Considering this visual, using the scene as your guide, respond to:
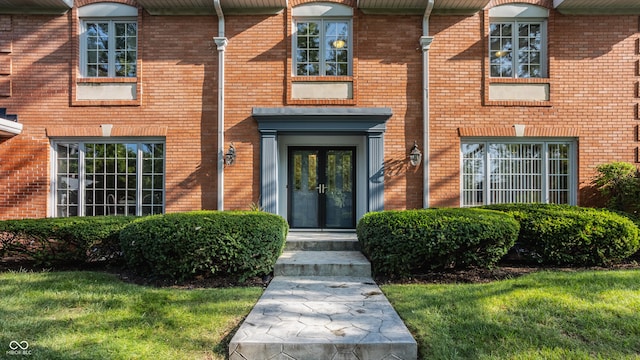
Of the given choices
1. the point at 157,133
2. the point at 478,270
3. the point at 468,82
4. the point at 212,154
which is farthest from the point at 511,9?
the point at 157,133

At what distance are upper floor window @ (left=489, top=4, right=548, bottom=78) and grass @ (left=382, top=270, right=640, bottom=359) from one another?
4.90m

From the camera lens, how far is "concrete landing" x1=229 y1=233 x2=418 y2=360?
3.11 metres

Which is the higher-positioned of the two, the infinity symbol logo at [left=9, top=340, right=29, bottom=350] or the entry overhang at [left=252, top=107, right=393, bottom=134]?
the entry overhang at [left=252, top=107, right=393, bottom=134]

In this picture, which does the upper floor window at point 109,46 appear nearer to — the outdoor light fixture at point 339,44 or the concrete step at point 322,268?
the outdoor light fixture at point 339,44

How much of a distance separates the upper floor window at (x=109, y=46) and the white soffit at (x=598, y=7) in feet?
31.8

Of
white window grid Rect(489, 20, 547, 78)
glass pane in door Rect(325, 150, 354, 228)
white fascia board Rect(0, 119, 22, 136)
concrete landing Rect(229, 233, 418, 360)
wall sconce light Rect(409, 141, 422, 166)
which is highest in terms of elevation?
white window grid Rect(489, 20, 547, 78)

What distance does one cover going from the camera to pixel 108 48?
7.77 m

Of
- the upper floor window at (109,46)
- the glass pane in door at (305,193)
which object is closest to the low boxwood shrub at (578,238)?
the glass pane in door at (305,193)

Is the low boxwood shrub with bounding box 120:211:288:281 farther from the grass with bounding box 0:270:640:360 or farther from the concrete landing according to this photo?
the concrete landing

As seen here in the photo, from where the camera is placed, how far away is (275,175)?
764 centimetres

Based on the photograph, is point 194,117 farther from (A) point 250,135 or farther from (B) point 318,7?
(B) point 318,7

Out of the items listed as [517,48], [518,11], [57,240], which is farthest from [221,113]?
[518,11]

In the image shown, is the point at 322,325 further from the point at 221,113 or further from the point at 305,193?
the point at 221,113

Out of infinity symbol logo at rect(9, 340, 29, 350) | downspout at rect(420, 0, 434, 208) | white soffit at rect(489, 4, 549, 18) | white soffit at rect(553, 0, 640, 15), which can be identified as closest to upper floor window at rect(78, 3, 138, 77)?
infinity symbol logo at rect(9, 340, 29, 350)
